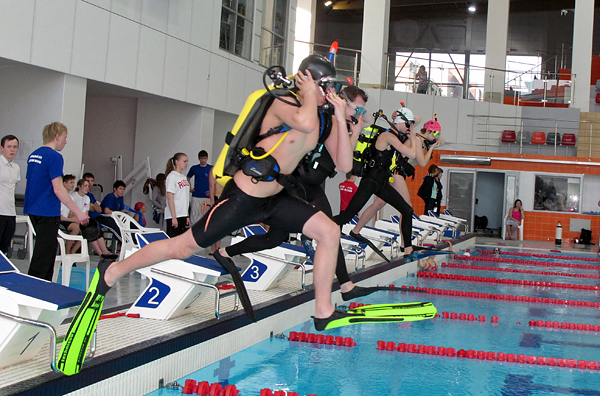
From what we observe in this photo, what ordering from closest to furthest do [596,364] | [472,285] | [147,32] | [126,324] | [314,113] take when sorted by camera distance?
[314,113], [126,324], [596,364], [472,285], [147,32]

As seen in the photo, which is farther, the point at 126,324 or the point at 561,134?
the point at 561,134

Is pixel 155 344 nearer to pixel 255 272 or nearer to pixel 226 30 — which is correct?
pixel 255 272

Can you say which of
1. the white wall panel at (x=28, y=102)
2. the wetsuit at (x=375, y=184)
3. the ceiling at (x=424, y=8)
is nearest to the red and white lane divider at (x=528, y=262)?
the wetsuit at (x=375, y=184)

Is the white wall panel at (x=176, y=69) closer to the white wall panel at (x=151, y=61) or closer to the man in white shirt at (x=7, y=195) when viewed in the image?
the white wall panel at (x=151, y=61)

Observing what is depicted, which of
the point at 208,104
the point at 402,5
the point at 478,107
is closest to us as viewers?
the point at 208,104

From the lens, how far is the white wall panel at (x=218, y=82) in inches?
512

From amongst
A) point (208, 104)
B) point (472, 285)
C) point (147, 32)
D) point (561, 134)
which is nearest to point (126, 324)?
point (472, 285)

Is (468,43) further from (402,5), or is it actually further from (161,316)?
(161,316)

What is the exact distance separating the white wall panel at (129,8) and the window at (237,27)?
2.98 m

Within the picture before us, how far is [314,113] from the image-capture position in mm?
3260

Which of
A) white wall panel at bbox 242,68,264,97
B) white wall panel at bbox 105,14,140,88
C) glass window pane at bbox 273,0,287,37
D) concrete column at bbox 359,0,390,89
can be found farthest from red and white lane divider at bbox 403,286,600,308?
concrete column at bbox 359,0,390,89

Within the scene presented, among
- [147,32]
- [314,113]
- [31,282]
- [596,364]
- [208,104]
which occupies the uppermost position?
[147,32]

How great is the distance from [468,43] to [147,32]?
71.6ft

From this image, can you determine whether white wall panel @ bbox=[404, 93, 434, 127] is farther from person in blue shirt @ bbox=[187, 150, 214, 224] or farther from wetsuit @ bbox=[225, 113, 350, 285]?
wetsuit @ bbox=[225, 113, 350, 285]
